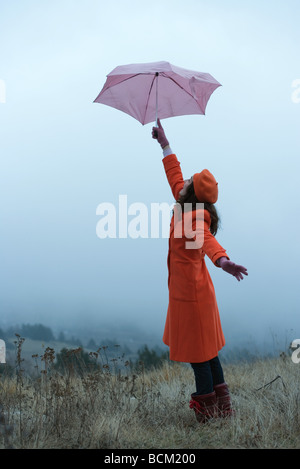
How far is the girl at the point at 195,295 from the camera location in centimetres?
366

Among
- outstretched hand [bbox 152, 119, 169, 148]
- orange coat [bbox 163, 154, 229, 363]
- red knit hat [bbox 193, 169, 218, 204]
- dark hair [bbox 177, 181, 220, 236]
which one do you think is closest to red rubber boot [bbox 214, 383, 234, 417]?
orange coat [bbox 163, 154, 229, 363]

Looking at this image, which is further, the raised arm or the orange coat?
the raised arm

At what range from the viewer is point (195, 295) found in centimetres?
367

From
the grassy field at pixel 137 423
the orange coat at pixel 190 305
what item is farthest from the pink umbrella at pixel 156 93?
the grassy field at pixel 137 423

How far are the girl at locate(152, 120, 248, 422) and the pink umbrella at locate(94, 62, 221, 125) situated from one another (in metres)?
1.17

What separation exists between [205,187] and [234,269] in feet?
2.87

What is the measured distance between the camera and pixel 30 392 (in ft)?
17.8

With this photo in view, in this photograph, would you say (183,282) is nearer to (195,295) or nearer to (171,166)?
(195,295)

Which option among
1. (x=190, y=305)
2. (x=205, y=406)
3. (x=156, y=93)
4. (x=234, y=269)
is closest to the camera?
(x=234, y=269)

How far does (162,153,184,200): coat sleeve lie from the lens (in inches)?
158

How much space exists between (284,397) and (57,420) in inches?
87.5

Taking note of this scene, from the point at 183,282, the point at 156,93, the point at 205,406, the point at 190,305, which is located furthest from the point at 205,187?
the point at 205,406

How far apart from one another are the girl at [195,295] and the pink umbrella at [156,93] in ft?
3.83

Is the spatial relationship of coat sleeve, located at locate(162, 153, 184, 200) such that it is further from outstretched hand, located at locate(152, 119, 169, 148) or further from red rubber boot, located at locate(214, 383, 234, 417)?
red rubber boot, located at locate(214, 383, 234, 417)
